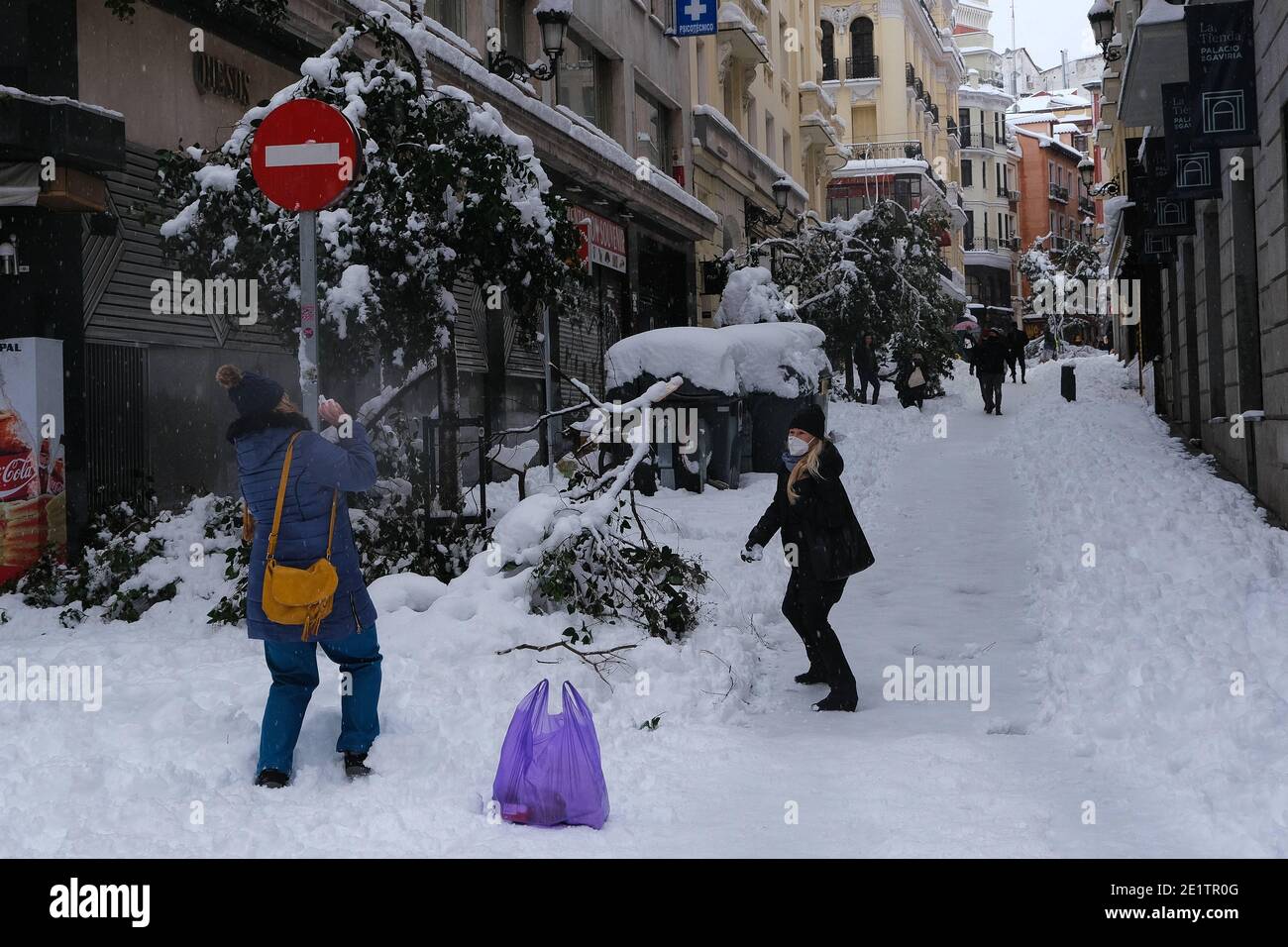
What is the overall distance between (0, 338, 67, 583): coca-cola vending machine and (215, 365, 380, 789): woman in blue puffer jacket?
4.38m

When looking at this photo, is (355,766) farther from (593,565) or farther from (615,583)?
(615,583)

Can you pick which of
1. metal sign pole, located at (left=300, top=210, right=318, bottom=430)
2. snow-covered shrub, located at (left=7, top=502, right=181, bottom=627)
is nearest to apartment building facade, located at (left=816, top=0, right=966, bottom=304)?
snow-covered shrub, located at (left=7, top=502, right=181, bottom=627)

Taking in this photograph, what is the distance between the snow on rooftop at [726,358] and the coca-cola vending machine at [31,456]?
626 cm

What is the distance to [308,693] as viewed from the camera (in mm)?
5277

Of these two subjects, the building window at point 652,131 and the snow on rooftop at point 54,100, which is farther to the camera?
the building window at point 652,131

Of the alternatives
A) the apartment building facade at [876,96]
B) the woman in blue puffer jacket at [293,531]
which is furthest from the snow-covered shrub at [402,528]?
the apartment building facade at [876,96]

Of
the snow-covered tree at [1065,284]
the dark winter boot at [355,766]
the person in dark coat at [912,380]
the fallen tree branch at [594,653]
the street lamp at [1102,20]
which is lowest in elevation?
the dark winter boot at [355,766]

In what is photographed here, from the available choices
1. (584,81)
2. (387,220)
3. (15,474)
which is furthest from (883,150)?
(15,474)

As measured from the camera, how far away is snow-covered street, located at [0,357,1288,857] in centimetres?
464

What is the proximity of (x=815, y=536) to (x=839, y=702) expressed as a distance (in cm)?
88

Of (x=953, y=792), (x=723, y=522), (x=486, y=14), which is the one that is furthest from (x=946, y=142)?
(x=953, y=792)

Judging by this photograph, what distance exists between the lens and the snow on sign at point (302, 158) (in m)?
6.15

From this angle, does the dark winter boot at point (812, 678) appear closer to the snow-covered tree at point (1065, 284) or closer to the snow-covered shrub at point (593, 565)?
the snow-covered shrub at point (593, 565)
